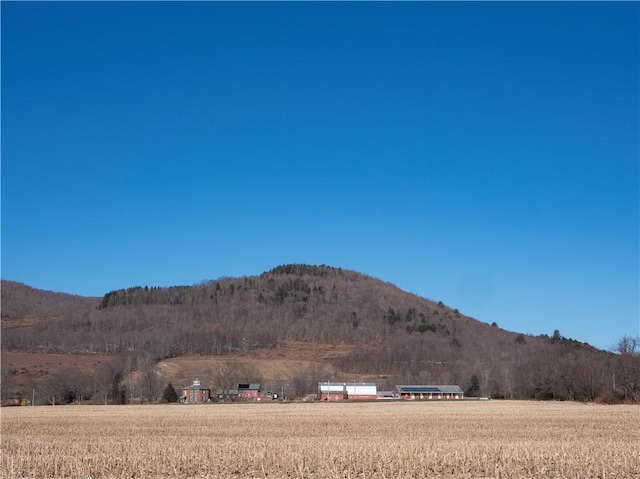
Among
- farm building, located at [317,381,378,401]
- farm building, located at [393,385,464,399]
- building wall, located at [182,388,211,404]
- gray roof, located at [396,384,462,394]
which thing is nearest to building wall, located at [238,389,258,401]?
building wall, located at [182,388,211,404]

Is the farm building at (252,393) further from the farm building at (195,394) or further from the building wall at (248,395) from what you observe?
the farm building at (195,394)

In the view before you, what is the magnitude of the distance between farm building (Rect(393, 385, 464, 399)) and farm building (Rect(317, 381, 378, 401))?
6219 mm

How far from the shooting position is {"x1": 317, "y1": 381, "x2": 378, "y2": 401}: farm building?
5851 inches

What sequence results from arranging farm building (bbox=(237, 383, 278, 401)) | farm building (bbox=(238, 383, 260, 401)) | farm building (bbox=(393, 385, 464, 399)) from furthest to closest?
1. farm building (bbox=(393, 385, 464, 399))
2. farm building (bbox=(237, 383, 278, 401))
3. farm building (bbox=(238, 383, 260, 401))

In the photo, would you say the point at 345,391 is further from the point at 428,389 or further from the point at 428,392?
the point at 428,389

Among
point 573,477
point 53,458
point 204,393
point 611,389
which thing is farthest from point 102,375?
point 573,477

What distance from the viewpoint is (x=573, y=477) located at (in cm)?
2283

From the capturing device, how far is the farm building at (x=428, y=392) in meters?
156

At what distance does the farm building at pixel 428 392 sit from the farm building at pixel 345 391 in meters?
6.22

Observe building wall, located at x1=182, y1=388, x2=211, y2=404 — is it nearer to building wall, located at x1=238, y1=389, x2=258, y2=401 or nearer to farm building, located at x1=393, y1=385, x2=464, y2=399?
building wall, located at x1=238, y1=389, x2=258, y2=401

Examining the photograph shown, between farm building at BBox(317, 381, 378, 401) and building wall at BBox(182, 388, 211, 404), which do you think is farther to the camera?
farm building at BBox(317, 381, 378, 401)

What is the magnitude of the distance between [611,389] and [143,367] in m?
97.6

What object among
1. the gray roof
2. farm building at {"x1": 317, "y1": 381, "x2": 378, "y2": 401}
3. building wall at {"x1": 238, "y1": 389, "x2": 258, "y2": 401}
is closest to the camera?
building wall at {"x1": 238, "y1": 389, "x2": 258, "y2": 401}

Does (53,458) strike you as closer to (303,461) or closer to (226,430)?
(303,461)
